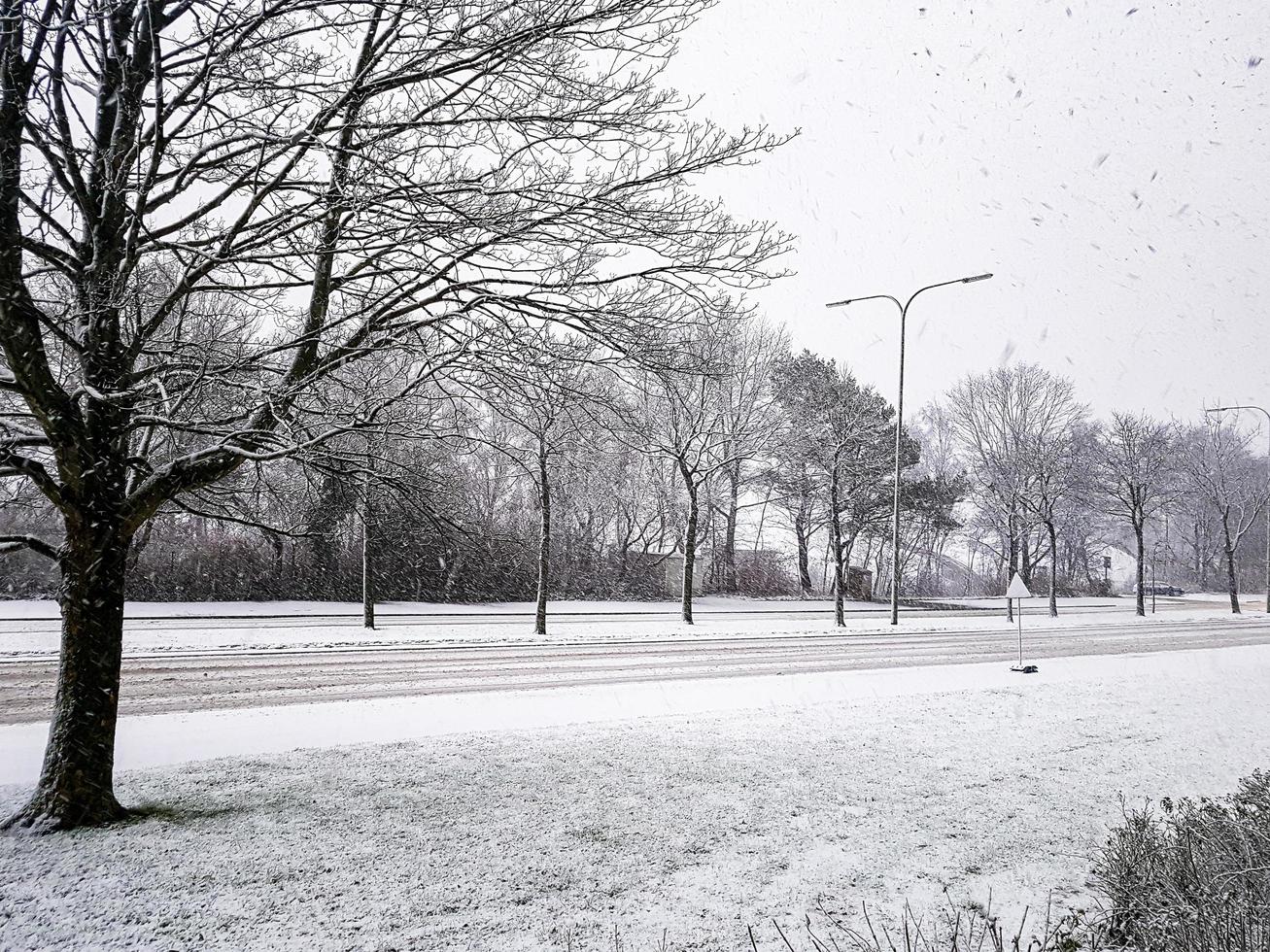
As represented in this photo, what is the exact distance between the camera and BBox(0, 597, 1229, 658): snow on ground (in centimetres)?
1859

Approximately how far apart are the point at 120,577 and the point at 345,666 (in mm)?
9416

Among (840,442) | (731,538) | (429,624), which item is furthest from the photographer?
(731,538)

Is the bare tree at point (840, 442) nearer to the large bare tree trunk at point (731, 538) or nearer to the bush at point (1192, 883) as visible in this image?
the large bare tree trunk at point (731, 538)

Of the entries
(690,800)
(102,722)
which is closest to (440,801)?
(690,800)

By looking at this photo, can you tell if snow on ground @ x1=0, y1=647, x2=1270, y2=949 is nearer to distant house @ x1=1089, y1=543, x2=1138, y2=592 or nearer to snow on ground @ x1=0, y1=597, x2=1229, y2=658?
snow on ground @ x1=0, y1=597, x2=1229, y2=658

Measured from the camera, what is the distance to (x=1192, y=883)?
4734 millimetres

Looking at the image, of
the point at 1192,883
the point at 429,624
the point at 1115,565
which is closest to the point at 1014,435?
the point at 429,624

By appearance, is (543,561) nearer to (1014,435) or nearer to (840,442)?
(840,442)

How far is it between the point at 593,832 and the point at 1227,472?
161 ft

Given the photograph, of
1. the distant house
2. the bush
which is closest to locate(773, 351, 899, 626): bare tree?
the bush

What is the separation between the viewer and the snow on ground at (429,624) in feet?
61.0

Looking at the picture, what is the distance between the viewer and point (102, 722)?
611 centimetres

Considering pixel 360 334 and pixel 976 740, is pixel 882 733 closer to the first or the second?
pixel 976 740

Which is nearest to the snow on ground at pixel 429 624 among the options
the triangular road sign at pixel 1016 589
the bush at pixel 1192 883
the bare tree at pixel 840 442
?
the bare tree at pixel 840 442
